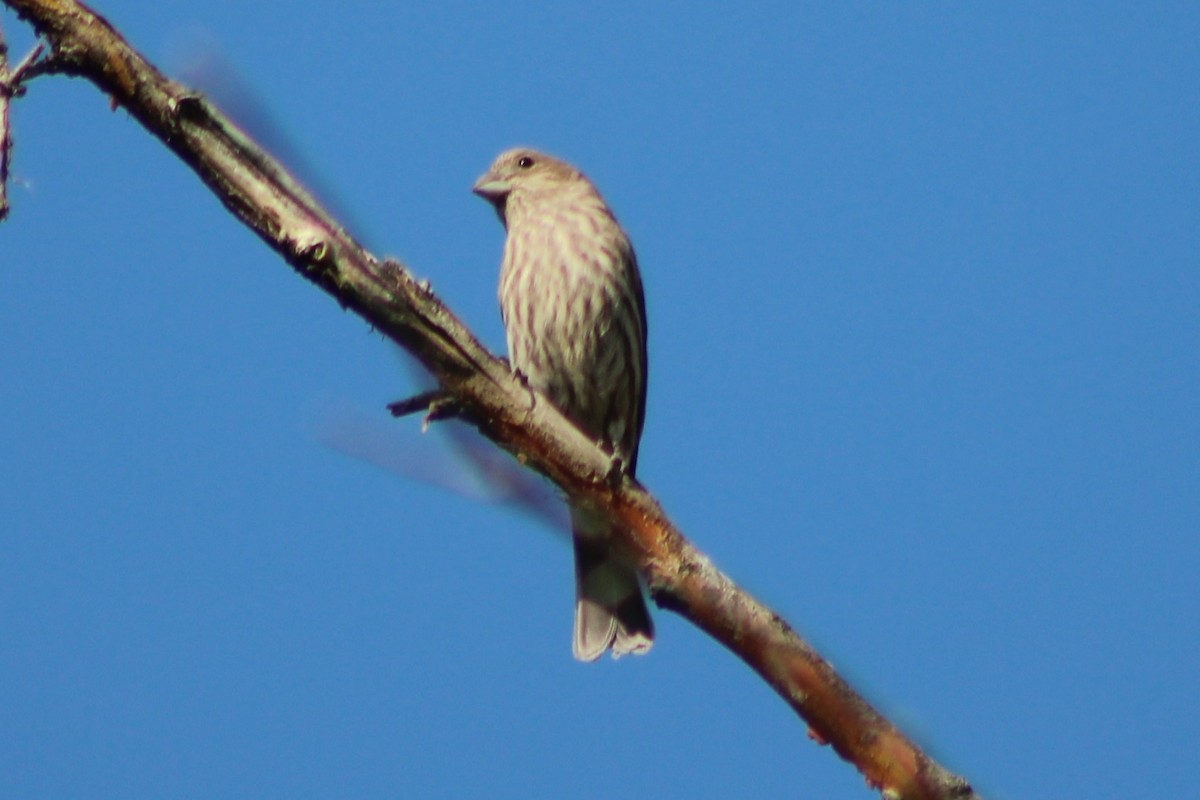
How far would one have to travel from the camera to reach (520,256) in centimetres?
755

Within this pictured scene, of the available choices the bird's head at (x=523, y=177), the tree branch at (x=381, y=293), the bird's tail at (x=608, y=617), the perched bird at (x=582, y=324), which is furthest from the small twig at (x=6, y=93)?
the bird's head at (x=523, y=177)

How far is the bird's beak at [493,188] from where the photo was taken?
320 inches

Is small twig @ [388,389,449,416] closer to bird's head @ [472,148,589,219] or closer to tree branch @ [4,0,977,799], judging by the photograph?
tree branch @ [4,0,977,799]

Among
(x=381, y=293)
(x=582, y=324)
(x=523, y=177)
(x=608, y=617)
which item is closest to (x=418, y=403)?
(x=381, y=293)

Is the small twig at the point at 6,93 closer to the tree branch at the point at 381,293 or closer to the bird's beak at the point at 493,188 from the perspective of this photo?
the tree branch at the point at 381,293

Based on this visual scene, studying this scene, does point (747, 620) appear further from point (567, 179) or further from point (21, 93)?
point (567, 179)

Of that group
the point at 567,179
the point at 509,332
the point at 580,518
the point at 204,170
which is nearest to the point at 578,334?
the point at 509,332

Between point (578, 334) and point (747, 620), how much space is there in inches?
151

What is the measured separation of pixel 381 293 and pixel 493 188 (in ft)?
16.3

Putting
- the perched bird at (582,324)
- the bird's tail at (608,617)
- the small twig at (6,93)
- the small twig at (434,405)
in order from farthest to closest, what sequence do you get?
the perched bird at (582,324), the bird's tail at (608,617), the small twig at (434,405), the small twig at (6,93)

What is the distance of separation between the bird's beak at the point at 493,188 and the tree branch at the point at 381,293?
15.6 feet

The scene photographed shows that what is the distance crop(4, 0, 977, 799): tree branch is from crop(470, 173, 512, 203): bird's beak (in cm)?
475

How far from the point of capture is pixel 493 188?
816 centimetres

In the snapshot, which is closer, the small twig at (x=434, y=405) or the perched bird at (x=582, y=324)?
the small twig at (x=434, y=405)
